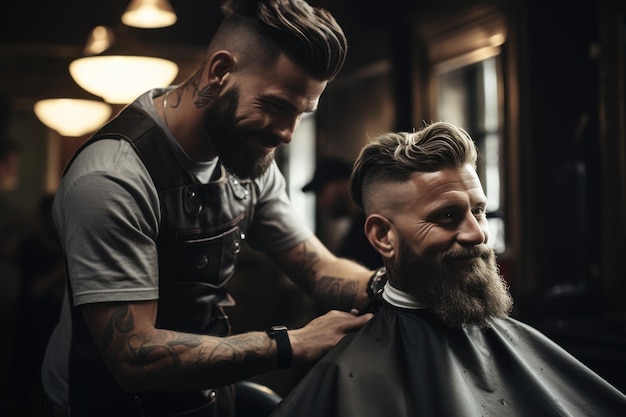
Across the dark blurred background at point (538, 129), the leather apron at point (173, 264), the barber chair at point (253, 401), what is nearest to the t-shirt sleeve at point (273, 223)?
the leather apron at point (173, 264)

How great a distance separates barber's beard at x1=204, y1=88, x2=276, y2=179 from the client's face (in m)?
0.41

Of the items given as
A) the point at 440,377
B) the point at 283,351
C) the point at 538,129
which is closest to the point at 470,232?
the point at 440,377

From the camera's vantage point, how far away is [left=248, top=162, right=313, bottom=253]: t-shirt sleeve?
88.2 inches

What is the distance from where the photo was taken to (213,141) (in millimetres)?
1931

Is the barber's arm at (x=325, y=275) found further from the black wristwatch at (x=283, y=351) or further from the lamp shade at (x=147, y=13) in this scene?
the lamp shade at (x=147, y=13)

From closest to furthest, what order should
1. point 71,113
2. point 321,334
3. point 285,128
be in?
1. point 321,334
2. point 285,128
3. point 71,113

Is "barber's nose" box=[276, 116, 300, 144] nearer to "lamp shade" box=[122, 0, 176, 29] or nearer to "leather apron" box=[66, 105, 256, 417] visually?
"leather apron" box=[66, 105, 256, 417]

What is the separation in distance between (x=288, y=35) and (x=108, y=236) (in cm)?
67

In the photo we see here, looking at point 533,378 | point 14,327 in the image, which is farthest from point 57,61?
point 533,378

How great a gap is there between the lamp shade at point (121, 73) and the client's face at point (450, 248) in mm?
2819

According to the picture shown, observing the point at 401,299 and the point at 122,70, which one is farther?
the point at 122,70

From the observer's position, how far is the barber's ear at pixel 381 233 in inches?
72.1

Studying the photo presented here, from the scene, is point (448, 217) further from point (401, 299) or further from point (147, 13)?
point (147, 13)

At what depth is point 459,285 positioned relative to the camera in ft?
5.71
